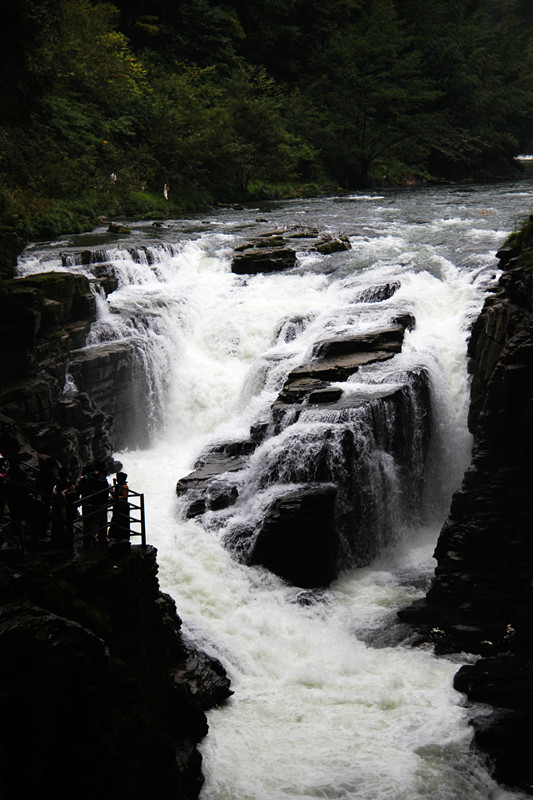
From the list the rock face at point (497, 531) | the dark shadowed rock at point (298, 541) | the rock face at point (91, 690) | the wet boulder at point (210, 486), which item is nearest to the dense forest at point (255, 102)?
the wet boulder at point (210, 486)

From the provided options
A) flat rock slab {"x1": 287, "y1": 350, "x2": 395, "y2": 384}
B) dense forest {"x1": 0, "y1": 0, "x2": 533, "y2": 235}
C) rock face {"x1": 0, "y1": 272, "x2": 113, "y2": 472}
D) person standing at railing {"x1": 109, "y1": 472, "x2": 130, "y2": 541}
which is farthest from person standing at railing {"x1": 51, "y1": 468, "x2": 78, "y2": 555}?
dense forest {"x1": 0, "y1": 0, "x2": 533, "y2": 235}

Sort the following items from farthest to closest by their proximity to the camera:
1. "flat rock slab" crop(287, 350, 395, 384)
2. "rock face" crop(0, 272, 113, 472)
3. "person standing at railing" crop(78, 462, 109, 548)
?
"flat rock slab" crop(287, 350, 395, 384)
"rock face" crop(0, 272, 113, 472)
"person standing at railing" crop(78, 462, 109, 548)

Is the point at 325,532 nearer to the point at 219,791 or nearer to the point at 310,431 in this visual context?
the point at 310,431

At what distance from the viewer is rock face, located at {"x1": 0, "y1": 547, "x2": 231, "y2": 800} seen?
7.49 meters

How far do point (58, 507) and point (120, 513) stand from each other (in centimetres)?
87

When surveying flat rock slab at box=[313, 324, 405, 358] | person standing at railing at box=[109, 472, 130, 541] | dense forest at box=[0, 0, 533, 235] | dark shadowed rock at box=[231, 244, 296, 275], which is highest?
dense forest at box=[0, 0, 533, 235]

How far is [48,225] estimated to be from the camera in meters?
35.2

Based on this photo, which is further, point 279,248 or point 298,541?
point 279,248

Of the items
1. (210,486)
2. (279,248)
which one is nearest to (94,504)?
(210,486)

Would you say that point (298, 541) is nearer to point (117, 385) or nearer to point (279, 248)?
point (117, 385)

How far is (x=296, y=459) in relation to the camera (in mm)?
18234

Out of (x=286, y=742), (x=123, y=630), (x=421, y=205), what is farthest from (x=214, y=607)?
(x=421, y=205)

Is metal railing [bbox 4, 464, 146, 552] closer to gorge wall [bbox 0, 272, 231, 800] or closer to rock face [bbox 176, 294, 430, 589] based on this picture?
gorge wall [bbox 0, 272, 231, 800]

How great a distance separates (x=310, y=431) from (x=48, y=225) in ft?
71.7
